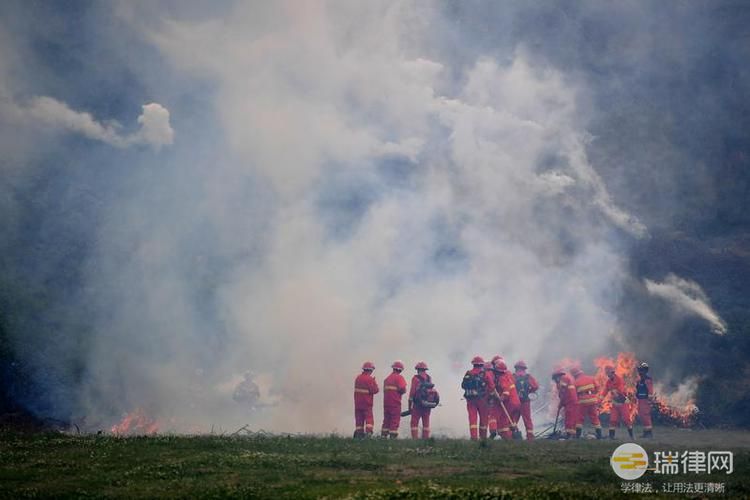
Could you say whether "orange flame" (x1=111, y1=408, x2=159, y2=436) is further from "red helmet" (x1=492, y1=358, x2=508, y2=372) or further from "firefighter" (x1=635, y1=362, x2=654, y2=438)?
"firefighter" (x1=635, y1=362, x2=654, y2=438)

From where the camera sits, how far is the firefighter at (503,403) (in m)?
28.6

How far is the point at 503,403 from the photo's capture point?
2870 centimetres

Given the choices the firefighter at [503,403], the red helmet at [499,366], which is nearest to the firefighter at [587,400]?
the firefighter at [503,403]

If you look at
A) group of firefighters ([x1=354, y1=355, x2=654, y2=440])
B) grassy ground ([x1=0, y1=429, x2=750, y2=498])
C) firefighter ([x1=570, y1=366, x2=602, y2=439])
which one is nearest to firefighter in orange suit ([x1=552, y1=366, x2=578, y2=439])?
group of firefighters ([x1=354, y1=355, x2=654, y2=440])

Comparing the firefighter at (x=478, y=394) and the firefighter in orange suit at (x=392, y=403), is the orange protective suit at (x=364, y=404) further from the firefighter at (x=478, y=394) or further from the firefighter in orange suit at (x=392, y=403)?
the firefighter at (x=478, y=394)

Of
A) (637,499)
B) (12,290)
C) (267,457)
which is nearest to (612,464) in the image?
(637,499)

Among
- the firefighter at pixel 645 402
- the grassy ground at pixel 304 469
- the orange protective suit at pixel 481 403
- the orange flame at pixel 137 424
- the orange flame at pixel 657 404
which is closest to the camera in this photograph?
the grassy ground at pixel 304 469

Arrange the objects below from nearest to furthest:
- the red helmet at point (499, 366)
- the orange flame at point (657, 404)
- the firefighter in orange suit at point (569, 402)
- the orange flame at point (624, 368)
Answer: the red helmet at point (499, 366) → the firefighter in orange suit at point (569, 402) → the orange flame at point (657, 404) → the orange flame at point (624, 368)

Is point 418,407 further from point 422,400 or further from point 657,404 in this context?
point 657,404

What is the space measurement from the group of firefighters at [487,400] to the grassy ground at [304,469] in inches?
158

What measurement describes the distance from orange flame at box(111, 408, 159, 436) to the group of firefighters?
2180cm

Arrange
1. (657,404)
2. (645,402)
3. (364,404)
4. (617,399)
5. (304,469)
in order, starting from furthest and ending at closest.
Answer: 1. (657,404)
2. (645,402)
3. (617,399)
4. (364,404)
5. (304,469)

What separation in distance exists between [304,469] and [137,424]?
101 feet

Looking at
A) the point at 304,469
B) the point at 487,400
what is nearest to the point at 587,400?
the point at 487,400
